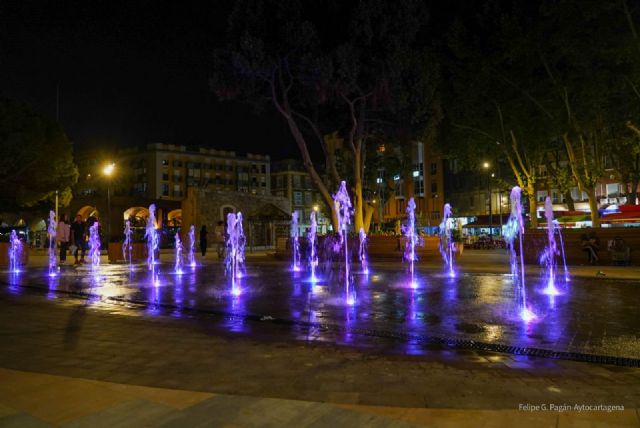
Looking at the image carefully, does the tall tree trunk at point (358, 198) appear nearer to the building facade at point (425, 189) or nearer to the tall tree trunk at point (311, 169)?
the tall tree trunk at point (311, 169)

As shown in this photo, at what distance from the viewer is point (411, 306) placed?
9250 mm

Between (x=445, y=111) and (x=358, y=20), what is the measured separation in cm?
911

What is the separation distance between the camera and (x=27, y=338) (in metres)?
6.65

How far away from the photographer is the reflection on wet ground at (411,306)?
6535 mm

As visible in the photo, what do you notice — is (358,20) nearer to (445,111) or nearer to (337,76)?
(337,76)

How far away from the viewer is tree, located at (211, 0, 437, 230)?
21.0 m

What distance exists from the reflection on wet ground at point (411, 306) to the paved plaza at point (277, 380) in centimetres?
33

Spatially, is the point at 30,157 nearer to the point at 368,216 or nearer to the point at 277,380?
the point at 368,216

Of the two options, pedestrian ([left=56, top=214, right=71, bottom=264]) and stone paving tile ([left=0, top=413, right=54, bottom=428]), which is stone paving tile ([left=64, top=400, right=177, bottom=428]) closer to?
stone paving tile ([left=0, top=413, right=54, bottom=428])

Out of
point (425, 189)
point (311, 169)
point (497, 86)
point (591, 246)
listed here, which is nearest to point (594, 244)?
point (591, 246)

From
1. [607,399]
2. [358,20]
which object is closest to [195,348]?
[607,399]

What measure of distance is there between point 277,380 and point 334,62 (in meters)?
17.8

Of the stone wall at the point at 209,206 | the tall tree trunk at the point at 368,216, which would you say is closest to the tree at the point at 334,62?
the tall tree trunk at the point at 368,216

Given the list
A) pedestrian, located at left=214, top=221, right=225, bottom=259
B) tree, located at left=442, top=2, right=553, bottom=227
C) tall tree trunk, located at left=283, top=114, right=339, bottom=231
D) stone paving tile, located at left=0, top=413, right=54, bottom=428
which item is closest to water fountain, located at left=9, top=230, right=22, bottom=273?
pedestrian, located at left=214, top=221, right=225, bottom=259
